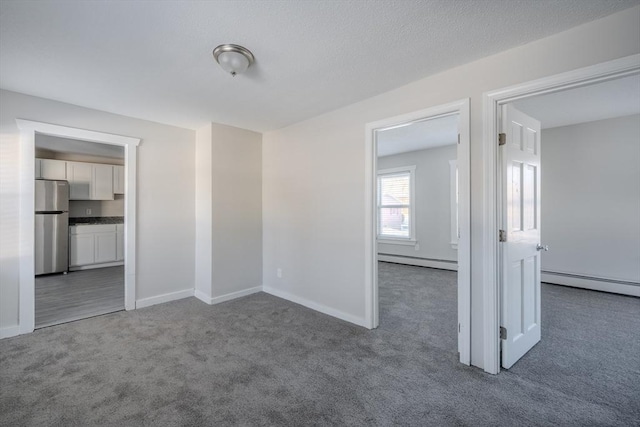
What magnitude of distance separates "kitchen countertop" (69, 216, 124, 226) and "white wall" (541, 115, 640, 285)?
8459 mm

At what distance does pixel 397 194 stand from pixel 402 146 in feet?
4.07

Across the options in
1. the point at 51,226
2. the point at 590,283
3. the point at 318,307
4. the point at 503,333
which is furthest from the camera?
the point at 51,226

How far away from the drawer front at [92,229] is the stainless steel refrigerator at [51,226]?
0.16 metres

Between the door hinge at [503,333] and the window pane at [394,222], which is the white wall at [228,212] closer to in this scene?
the door hinge at [503,333]

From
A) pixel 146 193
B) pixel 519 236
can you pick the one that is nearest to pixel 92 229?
pixel 146 193

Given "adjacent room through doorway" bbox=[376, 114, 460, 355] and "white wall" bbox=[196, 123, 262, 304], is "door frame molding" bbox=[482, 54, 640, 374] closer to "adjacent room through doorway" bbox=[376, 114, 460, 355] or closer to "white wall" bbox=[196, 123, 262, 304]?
"adjacent room through doorway" bbox=[376, 114, 460, 355]

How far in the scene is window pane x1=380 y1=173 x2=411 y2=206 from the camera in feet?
20.8

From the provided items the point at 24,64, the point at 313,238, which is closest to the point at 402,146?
the point at 313,238

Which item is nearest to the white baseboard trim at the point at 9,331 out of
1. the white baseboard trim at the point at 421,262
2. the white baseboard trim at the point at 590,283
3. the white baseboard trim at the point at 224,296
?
the white baseboard trim at the point at 224,296

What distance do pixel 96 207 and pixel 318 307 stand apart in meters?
5.94

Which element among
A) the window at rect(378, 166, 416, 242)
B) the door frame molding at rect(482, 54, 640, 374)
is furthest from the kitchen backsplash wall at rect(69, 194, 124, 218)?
the door frame molding at rect(482, 54, 640, 374)

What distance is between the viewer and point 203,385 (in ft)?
6.54

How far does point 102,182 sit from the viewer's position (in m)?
6.06

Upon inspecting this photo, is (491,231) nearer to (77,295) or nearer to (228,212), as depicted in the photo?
(228,212)
